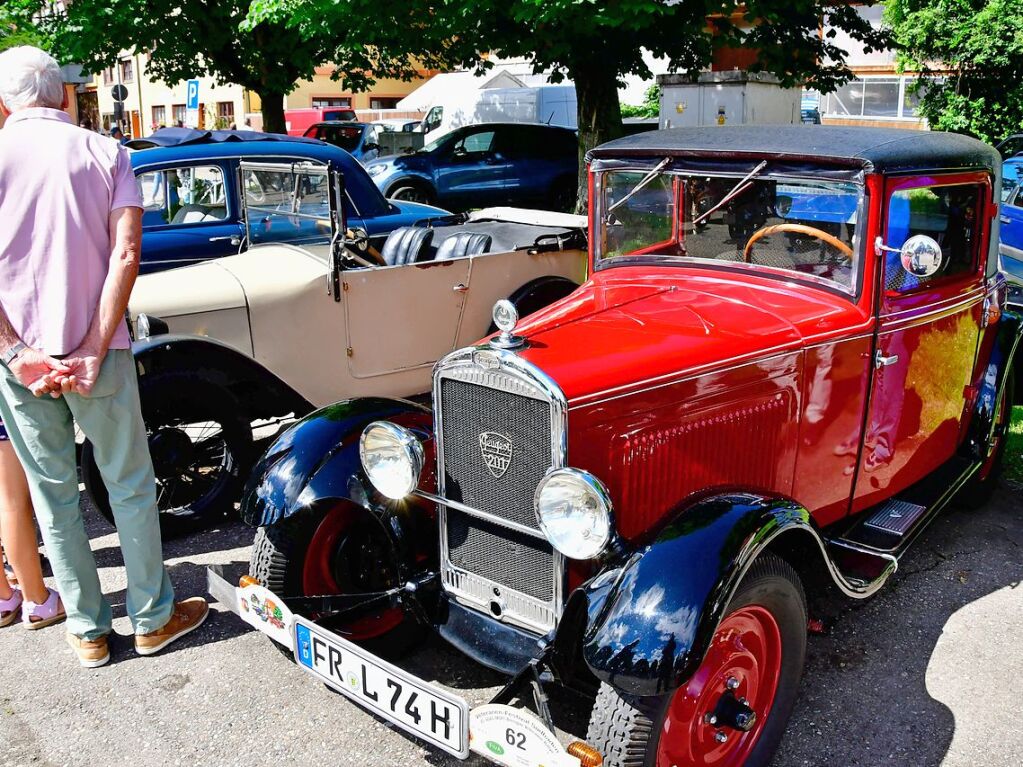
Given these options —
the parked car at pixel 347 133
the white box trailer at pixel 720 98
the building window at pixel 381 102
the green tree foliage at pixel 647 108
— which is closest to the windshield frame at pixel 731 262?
the white box trailer at pixel 720 98

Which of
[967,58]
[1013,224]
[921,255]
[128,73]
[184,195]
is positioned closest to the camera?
[921,255]

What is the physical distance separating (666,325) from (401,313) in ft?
7.32

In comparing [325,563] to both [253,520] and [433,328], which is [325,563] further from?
[433,328]

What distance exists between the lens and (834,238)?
342 centimetres

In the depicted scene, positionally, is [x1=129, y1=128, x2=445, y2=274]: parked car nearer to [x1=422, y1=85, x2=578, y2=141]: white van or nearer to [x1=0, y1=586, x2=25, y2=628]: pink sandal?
[x1=0, y1=586, x2=25, y2=628]: pink sandal

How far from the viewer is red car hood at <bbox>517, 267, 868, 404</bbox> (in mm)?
2816

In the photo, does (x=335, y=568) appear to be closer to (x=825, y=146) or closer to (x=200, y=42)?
(x=825, y=146)

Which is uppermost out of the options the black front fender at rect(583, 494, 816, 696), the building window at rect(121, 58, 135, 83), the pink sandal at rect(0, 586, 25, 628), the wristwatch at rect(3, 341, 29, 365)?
the building window at rect(121, 58, 135, 83)

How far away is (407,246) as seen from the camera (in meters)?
5.59

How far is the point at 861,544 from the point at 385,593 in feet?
5.63

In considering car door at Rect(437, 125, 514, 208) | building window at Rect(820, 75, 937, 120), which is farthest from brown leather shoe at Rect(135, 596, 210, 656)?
building window at Rect(820, 75, 937, 120)

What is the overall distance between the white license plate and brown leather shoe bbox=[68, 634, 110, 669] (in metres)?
0.99

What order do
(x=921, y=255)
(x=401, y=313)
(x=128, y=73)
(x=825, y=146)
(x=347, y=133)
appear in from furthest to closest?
(x=128, y=73) < (x=347, y=133) < (x=401, y=313) < (x=825, y=146) < (x=921, y=255)

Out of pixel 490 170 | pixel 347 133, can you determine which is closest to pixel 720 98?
pixel 490 170
